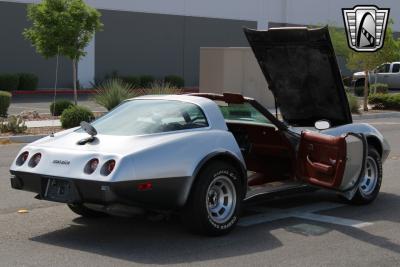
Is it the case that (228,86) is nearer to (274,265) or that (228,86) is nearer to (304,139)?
(304,139)

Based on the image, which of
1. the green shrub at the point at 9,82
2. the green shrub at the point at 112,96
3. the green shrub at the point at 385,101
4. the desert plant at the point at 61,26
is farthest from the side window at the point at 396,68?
the desert plant at the point at 61,26

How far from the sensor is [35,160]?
22.0 ft

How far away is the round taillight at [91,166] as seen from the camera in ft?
20.3

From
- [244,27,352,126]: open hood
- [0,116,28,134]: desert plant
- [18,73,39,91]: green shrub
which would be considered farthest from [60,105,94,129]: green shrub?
[18,73,39,91]: green shrub

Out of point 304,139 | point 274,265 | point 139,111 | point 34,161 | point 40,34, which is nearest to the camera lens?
point 274,265

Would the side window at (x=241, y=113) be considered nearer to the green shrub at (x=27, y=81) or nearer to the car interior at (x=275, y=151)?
the car interior at (x=275, y=151)

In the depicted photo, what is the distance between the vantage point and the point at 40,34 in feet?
67.8

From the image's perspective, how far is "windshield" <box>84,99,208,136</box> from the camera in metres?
6.77

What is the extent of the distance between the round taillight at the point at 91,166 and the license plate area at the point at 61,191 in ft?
0.58

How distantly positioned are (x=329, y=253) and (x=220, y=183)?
49.1 inches

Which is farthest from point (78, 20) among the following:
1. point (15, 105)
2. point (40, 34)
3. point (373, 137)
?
point (373, 137)

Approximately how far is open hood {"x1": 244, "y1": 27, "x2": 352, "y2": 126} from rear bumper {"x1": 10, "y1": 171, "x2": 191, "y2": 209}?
2.48 meters

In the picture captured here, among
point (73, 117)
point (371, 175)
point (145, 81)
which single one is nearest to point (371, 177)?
point (371, 175)

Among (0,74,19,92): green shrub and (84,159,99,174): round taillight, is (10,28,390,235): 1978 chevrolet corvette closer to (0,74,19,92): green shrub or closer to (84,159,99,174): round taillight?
(84,159,99,174): round taillight
